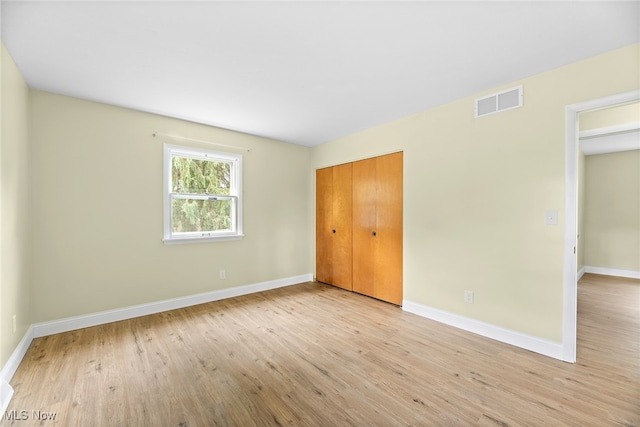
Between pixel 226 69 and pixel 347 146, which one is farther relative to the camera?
pixel 347 146

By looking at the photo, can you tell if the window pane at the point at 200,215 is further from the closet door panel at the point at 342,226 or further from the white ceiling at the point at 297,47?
the closet door panel at the point at 342,226

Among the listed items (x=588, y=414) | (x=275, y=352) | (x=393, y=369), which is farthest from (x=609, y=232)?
(x=275, y=352)

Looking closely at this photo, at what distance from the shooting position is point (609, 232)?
5.24 metres

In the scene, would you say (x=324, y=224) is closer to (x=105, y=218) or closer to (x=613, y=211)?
(x=105, y=218)

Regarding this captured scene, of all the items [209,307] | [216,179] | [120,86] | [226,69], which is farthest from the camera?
[216,179]

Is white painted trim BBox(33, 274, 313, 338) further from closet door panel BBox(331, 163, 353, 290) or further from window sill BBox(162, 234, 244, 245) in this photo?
closet door panel BBox(331, 163, 353, 290)

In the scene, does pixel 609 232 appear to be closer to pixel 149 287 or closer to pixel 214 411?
pixel 214 411

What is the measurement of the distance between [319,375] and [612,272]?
6644 mm

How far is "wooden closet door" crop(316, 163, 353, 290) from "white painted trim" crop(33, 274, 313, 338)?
2.86 feet

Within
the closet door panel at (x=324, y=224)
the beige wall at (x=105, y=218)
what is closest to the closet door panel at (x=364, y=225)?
the closet door panel at (x=324, y=224)

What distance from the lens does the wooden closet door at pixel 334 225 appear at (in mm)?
4180

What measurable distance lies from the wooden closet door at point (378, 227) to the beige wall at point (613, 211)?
5027 millimetres

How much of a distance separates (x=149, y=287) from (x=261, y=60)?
2.91 m

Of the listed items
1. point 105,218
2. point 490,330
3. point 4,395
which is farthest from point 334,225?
point 4,395
